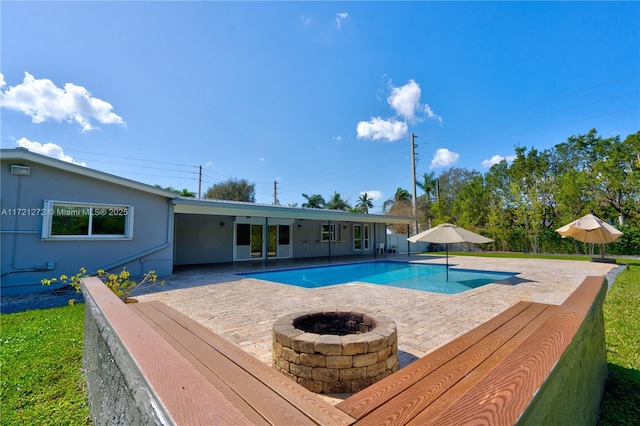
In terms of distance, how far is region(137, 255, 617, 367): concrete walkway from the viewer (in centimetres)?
446

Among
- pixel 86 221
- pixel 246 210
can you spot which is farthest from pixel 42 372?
pixel 246 210

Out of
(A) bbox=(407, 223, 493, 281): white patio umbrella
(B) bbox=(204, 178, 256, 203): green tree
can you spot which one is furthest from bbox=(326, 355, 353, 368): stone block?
(B) bbox=(204, 178, 256, 203): green tree

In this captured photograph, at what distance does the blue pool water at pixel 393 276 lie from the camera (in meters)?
10.1

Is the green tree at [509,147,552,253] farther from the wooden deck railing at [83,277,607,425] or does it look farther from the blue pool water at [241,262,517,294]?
the wooden deck railing at [83,277,607,425]

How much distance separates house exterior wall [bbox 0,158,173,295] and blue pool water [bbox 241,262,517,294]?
3792 mm

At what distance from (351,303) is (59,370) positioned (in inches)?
198

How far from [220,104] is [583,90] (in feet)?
79.6

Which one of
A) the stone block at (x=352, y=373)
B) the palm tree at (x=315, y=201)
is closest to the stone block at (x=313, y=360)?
the stone block at (x=352, y=373)

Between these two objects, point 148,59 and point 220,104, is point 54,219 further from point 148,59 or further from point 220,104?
point 220,104

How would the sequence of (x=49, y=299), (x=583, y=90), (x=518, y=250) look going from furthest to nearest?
(x=518, y=250)
(x=583, y=90)
(x=49, y=299)

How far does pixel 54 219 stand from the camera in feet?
27.8

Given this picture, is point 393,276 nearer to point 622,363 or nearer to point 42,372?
point 622,363

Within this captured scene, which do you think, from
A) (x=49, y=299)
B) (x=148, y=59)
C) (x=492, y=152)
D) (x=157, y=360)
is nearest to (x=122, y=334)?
(x=157, y=360)

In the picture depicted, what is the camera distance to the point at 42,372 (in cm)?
346
